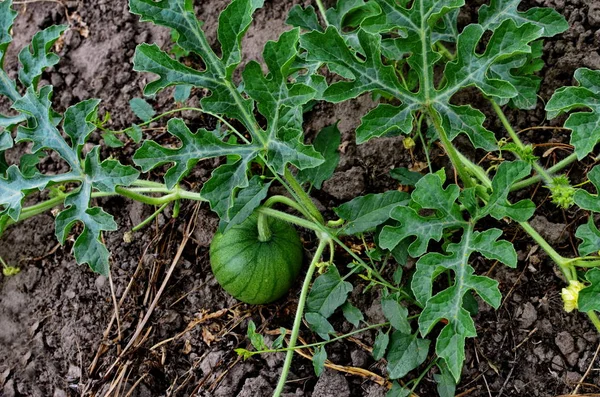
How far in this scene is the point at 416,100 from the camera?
8.21ft

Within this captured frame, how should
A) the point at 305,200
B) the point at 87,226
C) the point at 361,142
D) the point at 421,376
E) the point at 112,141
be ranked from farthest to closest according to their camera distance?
the point at 112,141 < the point at 305,200 < the point at 421,376 < the point at 87,226 < the point at 361,142

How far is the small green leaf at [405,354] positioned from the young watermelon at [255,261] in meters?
0.57

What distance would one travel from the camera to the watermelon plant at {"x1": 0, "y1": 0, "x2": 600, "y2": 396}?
239 cm

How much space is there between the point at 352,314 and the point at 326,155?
2.37 feet

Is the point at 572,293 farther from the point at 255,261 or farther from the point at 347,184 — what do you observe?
the point at 255,261

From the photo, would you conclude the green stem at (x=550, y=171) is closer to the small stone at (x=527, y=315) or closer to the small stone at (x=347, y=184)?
the small stone at (x=527, y=315)

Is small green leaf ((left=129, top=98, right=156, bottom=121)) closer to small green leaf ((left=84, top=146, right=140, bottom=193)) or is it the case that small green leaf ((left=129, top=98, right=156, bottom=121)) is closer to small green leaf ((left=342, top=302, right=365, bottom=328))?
small green leaf ((left=84, top=146, right=140, bottom=193))

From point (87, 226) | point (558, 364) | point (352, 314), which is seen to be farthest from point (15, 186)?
point (558, 364)

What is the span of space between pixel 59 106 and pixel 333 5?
1.65 metres

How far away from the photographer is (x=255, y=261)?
294cm

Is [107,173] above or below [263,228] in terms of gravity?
above

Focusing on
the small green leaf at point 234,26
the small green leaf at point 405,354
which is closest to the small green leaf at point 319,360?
the small green leaf at point 405,354

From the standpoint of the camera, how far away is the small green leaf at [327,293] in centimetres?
289

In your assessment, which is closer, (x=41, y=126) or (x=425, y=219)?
(x=425, y=219)
